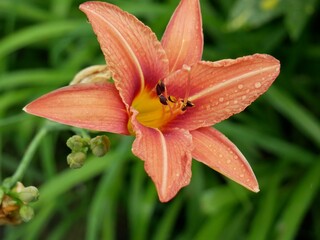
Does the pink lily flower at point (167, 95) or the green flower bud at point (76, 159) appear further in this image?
the green flower bud at point (76, 159)

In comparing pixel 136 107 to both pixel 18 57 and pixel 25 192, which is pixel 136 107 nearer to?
pixel 25 192

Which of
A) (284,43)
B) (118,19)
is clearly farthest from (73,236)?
(118,19)

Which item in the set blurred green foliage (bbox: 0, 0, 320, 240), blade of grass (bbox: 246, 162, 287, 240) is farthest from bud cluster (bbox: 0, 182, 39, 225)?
blade of grass (bbox: 246, 162, 287, 240)

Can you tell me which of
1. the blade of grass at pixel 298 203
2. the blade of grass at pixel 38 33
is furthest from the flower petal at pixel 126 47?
the blade of grass at pixel 38 33

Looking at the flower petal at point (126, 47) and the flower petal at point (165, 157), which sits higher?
the flower petal at point (126, 47)

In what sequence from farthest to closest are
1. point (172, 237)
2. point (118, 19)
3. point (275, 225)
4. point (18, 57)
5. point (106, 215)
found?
point (18, 57) → point (172, 237) → point (106, 215) → point (275, 225) → point (118, 19)

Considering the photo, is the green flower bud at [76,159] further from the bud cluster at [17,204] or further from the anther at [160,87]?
the anther at [160,87]
